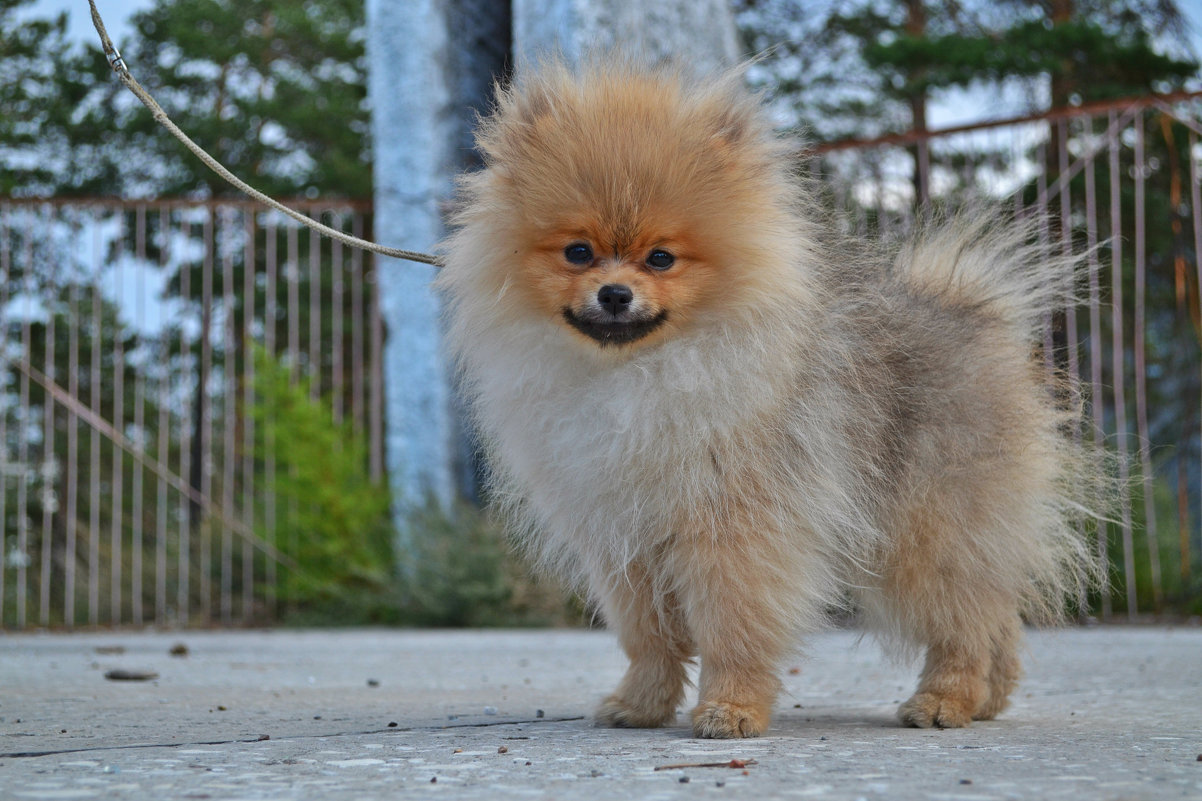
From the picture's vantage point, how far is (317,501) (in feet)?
30.4

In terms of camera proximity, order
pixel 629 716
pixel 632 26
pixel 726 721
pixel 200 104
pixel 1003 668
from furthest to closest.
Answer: pixel 200 104 < pixel 632 26 < pixel 1003 668 < pixel 629 716 < pixel 726 721

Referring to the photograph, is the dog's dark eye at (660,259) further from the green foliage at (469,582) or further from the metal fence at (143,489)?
the metal fence at (143,489)

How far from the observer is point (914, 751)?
2.75 metres

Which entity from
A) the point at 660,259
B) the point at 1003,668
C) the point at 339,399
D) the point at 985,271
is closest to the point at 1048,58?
the point at 339,399

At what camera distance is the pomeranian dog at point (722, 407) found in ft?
10.3

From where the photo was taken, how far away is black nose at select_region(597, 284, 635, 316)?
3070 millimetres

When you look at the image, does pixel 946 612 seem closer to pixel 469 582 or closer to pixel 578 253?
pixel 578 253

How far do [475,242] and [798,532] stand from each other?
1.24 metres

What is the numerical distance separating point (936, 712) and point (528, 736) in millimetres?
1218

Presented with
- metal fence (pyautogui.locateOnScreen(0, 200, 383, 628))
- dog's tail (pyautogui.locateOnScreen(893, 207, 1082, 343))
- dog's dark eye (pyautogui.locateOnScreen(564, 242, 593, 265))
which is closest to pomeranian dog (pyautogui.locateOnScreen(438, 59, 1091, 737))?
dog's dark eye (pyautogui.locateOnScreen(564, 242, 593, 265))

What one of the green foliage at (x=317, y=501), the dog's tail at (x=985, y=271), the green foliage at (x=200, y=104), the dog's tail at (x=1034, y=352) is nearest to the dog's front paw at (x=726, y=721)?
the dog's tail at (x=1034, y=352)

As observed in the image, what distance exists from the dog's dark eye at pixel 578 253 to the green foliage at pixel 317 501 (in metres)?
6.29

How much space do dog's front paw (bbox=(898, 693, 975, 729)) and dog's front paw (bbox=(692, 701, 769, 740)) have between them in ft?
1.98

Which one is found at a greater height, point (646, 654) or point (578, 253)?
point (578, 253)
